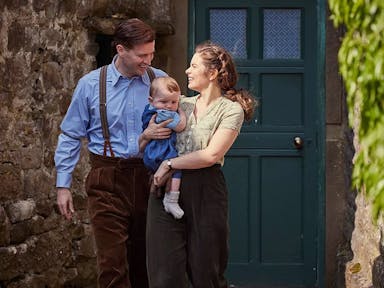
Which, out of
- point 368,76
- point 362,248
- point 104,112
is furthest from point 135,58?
point 368,76

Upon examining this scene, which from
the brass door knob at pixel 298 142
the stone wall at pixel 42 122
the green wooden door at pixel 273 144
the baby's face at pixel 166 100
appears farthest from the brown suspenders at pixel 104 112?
the brass door knob at pixel 298 142

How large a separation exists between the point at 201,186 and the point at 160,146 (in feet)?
1.03

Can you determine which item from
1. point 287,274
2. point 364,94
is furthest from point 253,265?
point 364,94

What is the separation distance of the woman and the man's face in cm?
37

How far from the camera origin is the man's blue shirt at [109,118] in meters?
6.54

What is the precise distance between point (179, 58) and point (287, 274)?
1.96 m

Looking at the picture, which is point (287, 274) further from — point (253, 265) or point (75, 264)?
point (75, 264)

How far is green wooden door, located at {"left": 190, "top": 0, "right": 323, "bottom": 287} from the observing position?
9.52 m

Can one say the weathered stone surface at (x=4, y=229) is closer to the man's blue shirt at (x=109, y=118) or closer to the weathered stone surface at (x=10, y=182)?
the weathered stone surface at (x=10, y=182)

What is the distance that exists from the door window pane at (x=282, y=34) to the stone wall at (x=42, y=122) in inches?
32.6

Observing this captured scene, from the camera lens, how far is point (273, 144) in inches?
375

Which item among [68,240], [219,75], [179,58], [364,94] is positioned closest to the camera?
[364,94]

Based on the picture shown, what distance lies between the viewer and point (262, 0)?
9555 millimetres

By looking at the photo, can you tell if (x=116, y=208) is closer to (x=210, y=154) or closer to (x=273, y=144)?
(x=210, y=154)
